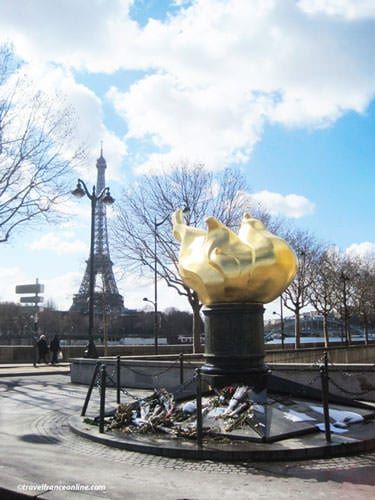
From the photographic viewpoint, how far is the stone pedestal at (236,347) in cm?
1047

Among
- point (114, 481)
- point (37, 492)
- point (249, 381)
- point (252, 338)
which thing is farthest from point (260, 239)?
point (37, 492)

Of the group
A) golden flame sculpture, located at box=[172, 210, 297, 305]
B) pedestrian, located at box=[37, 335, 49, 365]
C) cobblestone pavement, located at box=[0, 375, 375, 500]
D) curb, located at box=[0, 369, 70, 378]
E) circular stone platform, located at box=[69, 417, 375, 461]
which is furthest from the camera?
pedestrian, located at box=[37, 335, 49, 365]

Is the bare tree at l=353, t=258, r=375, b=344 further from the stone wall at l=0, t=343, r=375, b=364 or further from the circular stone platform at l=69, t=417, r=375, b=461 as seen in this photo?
the circular stone platform at l=69, t=417, r=375, b=461

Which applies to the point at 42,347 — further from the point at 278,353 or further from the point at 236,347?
the point at 236,347

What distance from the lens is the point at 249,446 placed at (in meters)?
7.85

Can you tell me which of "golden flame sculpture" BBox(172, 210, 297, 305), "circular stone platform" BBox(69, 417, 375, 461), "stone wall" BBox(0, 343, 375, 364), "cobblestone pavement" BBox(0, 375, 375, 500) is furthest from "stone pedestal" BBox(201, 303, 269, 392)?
"stone wall" BBox(0, 343, 375, 364)

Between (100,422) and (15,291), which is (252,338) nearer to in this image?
(100,422)

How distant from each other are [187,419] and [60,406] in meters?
5.00

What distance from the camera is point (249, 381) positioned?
34.1ft

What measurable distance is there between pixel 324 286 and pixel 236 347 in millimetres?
39248

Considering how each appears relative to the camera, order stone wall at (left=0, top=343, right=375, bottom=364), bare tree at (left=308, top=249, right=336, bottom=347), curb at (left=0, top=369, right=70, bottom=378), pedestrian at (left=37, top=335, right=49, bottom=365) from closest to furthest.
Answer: curb at (left=0, top=369, right=70, bottom=378)
stone wall at (left=0, top=343, right=375, bottom=364)
pedestrian at (left=37, top=335, right=49, bottom=365)
bare tree at (left=308, top=249, right=336, bottom=347)

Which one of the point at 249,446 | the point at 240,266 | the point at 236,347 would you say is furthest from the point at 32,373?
the point at 249,446

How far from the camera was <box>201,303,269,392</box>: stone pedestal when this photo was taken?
10469 mm

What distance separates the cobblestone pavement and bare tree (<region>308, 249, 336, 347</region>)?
3976cm
